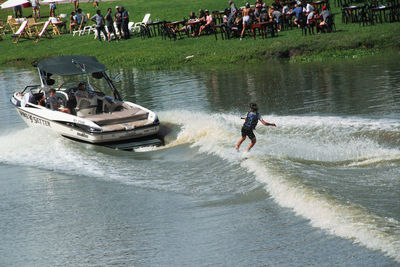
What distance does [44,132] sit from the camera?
16.5 m

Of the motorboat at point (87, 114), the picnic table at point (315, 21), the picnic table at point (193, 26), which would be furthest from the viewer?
the picnic table at point (193, 26)

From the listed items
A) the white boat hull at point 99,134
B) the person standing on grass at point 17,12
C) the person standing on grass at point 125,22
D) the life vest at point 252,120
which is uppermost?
the person standing on grass at point 17,12

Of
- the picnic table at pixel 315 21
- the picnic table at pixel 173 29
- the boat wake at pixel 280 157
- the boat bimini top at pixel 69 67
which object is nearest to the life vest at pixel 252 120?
the boat wake at pixel 280 157

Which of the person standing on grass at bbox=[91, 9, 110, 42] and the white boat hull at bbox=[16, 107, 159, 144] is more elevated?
the person standing on grass at bbox=[91, 9, 110, 42]

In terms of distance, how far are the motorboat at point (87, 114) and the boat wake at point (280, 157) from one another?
352 millimetres

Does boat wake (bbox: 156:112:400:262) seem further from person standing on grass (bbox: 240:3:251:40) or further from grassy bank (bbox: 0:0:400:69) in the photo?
person standing on grass (bbox: 240:3:251:40)

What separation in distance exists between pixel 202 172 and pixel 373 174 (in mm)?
3368

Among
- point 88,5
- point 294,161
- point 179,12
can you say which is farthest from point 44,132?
point 88,5

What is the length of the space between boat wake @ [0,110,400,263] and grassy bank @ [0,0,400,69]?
418 inches

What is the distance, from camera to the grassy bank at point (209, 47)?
2623cm

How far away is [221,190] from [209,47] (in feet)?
67.0

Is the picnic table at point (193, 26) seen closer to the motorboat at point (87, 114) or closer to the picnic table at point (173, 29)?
the picnic table at point (173, 29)

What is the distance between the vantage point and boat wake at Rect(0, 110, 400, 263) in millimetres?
8539

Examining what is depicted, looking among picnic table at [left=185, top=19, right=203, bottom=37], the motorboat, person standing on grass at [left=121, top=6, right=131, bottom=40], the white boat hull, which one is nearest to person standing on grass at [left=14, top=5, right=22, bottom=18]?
person standing on grass at [left=121, top=6, right=131, bottom=40]
